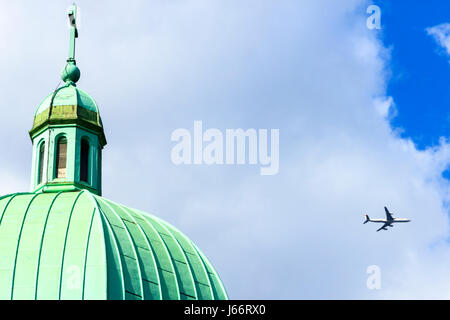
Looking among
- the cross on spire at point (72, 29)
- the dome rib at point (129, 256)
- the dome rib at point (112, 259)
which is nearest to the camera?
the dome rib at point (112, 259)

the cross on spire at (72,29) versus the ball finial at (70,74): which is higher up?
the cross on spire at (72,29)

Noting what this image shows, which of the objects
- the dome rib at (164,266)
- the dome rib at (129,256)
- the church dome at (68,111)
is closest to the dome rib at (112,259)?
the dome rib at (129,256)

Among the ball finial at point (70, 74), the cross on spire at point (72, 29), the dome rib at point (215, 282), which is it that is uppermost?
the cross on spire at point (72, 29)

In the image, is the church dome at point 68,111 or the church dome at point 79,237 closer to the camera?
the church dome at point 79,237

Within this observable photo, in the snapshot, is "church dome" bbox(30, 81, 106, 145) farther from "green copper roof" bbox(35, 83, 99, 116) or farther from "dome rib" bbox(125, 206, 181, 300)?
"dome rib" bbox(125, 206, 181, 300)

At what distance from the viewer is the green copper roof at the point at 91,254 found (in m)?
50.3

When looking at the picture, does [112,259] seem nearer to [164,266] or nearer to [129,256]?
[129,256]

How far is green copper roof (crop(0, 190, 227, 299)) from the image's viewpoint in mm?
50281

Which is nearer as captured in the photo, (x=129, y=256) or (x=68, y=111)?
(x=129, y=256)

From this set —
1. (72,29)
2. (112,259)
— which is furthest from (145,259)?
(72,29)

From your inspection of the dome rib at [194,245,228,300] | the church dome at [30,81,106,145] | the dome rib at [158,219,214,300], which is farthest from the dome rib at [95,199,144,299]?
the church dome at [30,81,106,145]

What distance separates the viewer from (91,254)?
169 ft

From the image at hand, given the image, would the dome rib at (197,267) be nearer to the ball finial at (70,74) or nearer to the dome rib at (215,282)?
the dome rib at (215,282)
